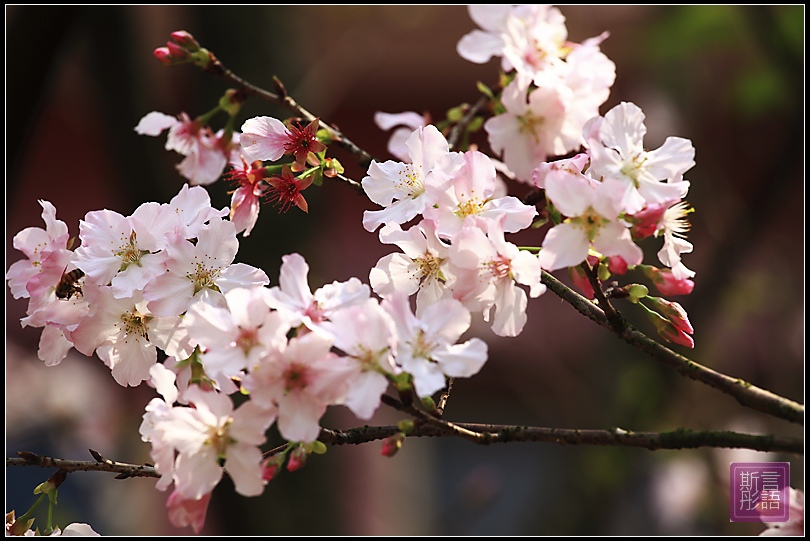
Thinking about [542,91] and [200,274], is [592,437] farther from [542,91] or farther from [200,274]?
[542,91]

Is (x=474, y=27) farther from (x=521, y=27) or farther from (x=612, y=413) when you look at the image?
(x=521, y=27)

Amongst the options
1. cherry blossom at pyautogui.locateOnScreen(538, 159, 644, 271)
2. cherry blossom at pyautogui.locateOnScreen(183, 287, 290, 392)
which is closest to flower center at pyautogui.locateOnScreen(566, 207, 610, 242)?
cherry blossom at pyautogui.locateOnScreen(538, 159, 644, 271)

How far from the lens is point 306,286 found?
0.58 meters

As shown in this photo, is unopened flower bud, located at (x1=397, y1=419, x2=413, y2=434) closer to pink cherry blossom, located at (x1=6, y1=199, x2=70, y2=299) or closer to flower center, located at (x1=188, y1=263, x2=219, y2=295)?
flower center, located at (x1=188, y1=263, x2=219, y2=295)

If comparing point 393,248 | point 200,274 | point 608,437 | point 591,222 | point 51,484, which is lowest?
point 393,248

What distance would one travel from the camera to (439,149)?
680 millimetres

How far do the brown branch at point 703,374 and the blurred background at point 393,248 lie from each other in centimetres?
35

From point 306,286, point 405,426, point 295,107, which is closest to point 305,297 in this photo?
point 306,286

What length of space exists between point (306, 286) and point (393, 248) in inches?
59.0

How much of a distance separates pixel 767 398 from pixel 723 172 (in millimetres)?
2946

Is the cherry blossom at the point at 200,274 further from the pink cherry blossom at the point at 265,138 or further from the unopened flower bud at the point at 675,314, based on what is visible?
the unopened flower bud at the point at 675,314

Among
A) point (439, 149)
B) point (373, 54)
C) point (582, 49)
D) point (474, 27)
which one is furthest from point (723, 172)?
point (439, 149)

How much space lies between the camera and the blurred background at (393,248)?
177 centimetres

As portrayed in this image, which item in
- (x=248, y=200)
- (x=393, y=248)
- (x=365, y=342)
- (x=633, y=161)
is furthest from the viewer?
(x=393, y=248)
